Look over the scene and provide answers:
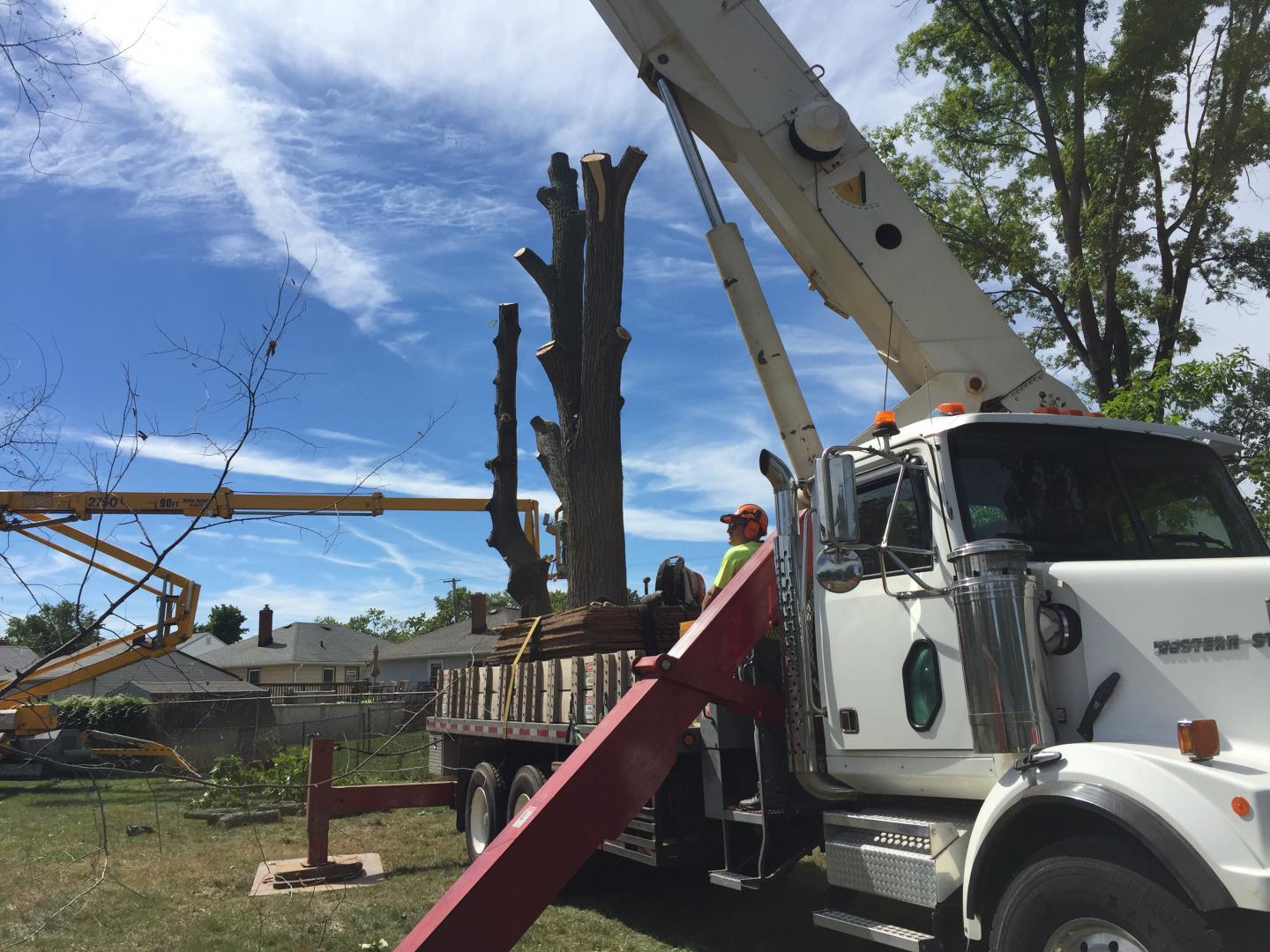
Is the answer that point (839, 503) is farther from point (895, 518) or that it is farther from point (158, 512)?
point (158, 512)

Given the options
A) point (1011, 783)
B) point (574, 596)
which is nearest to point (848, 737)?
point (1011, 783)

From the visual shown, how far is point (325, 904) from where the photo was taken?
23.4 feet

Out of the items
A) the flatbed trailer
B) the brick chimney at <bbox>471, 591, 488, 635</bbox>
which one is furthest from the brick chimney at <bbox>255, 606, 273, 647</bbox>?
the flatbed trailer

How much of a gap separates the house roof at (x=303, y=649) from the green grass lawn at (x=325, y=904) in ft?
132

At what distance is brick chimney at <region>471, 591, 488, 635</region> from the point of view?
42450 mm

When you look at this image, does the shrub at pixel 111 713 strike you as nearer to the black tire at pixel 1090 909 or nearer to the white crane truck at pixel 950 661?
the white crane truck at pixel 950 661

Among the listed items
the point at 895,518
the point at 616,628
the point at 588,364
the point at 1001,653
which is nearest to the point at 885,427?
the point at 895,518

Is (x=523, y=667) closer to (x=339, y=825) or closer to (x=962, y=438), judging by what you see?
(x=962, y=438)

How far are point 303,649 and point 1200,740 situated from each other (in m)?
51.3

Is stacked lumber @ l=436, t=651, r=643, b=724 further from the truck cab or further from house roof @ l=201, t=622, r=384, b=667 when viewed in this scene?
house roof @ l=201, t=622, r=384, b=667

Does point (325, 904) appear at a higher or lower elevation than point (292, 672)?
lower

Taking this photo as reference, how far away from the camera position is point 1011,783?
348 centimetres

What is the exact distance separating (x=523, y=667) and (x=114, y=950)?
120 inches

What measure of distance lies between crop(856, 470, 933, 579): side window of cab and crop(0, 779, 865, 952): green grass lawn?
2.76 meters
